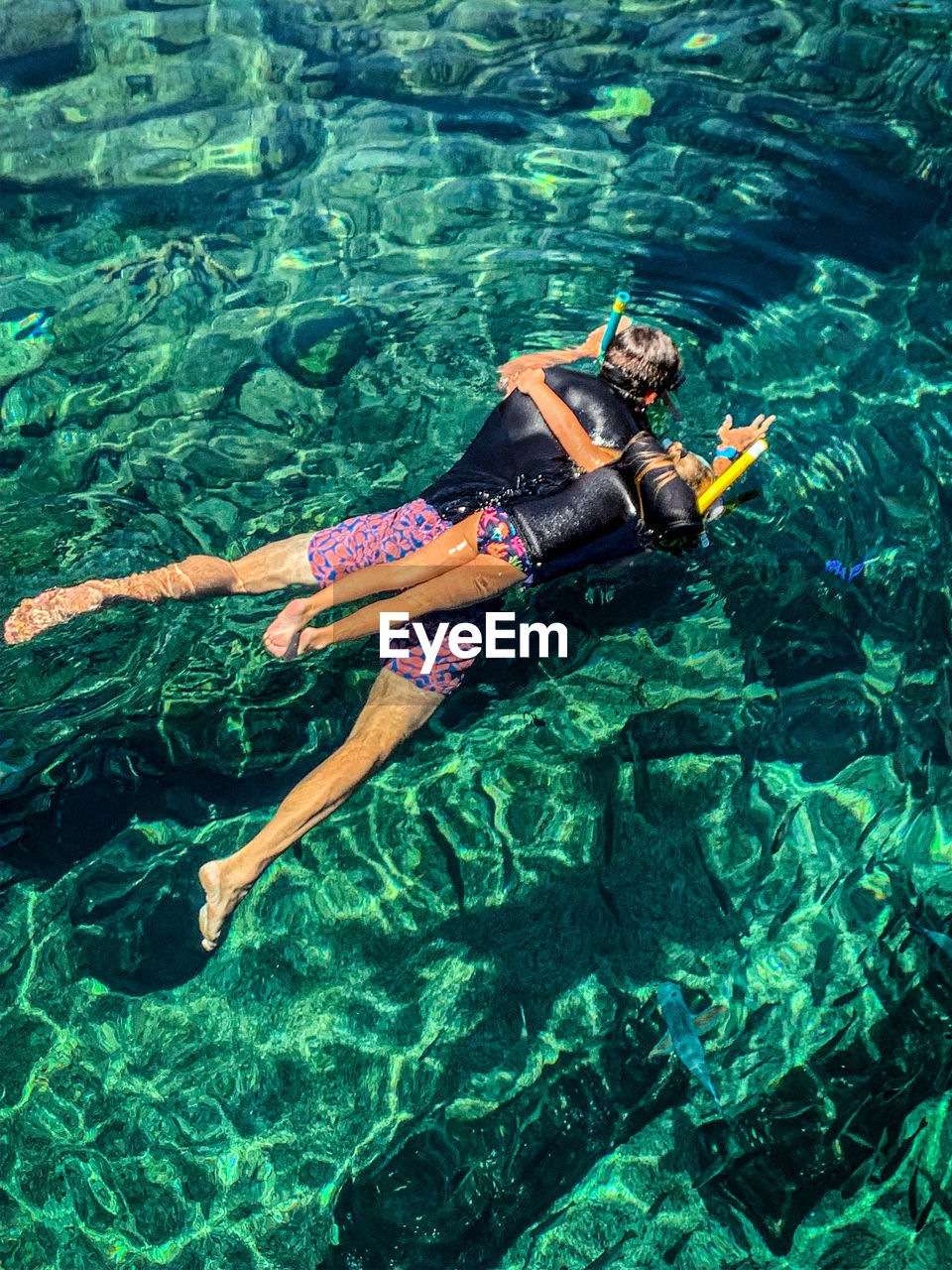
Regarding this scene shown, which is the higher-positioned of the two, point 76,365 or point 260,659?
point 76,365

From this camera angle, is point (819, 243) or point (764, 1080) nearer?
point (764, 1080)

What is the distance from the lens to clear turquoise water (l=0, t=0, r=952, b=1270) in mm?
3676

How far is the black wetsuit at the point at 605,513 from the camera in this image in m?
4.03

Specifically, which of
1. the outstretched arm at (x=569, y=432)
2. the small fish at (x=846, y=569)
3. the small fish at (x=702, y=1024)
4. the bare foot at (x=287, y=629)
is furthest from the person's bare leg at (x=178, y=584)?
the small fish at (x=846, y=569)

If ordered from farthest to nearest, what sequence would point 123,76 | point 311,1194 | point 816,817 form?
point 123,76
point 816,817
point 311,1194

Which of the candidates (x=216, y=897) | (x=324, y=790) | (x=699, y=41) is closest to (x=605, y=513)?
(x=324, y=790)

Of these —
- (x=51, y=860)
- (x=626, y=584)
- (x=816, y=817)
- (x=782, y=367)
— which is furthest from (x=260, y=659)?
(x=782, y=367)

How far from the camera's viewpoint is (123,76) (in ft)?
22.6

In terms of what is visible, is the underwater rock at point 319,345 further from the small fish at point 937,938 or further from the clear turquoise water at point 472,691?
the small fish at point 937,938

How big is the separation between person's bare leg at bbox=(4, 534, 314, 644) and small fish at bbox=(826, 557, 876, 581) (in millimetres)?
2324

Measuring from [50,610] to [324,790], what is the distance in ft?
4.15

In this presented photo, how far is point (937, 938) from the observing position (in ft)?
13.2

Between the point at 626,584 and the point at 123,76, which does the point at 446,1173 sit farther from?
the point at 123,76

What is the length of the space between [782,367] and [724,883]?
2.83 meters
